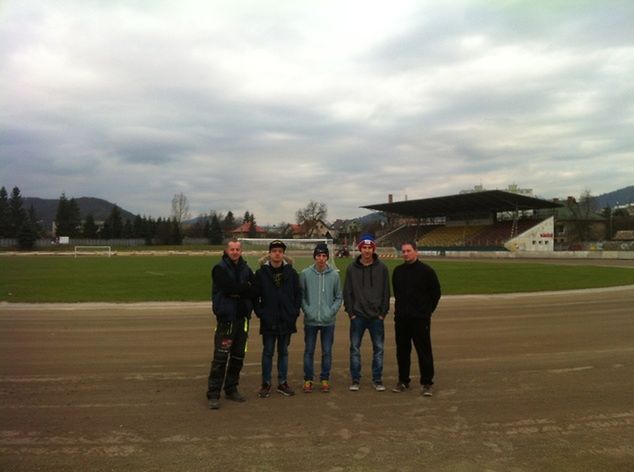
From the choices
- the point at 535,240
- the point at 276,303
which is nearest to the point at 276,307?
the point at 276,303

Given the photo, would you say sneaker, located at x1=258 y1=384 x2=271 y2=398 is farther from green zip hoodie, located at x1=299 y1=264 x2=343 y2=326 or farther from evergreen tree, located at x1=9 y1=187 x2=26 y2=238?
evergreen tree, located at x1=9 y1=187 x2=26 y2=238

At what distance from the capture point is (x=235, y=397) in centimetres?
573

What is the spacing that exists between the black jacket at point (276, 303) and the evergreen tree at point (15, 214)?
375 feet

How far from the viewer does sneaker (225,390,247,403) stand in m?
5.69

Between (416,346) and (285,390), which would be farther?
(416,346)

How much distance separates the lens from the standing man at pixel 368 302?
6137 mm

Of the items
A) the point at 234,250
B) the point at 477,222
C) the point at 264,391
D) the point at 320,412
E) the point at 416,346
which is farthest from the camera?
the point at 477,222

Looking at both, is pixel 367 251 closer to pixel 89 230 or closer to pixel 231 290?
pixel 231 290

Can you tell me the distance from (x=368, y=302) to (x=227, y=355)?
1787 millimetres

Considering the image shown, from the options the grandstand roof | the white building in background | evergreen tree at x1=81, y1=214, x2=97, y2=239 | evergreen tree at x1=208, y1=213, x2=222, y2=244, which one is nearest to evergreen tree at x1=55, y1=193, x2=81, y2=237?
evergreen tree at x1=81, y1=214, x2=97, y2=239

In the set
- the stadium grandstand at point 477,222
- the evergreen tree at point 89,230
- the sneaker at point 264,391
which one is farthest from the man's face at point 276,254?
the evergreen tree at point 89,230

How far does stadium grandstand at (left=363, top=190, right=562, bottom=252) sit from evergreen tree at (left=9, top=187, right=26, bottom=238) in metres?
74.4

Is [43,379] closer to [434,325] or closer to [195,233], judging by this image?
[434,325]

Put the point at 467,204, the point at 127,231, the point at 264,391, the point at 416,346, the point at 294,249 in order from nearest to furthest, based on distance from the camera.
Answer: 1. the point at 264,391
2. the point at 416,346
3. the point at 294,249
4. the point at 467,204
5. the point at 127,231
